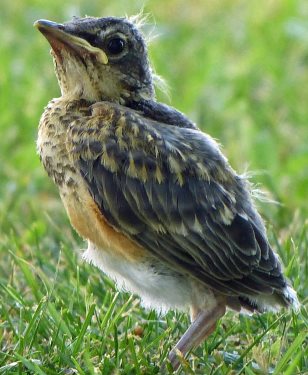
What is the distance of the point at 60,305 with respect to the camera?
18.8 feet

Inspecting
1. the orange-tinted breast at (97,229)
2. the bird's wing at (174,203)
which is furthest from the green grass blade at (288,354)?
the orange-tinted breast at (97,229)

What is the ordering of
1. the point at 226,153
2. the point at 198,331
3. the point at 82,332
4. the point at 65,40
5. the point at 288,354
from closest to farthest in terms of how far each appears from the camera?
1. the point at 288,354
2. the point at 82,332
3. the point at 198,331
4. the point at 65,40
5. the point at 226,153

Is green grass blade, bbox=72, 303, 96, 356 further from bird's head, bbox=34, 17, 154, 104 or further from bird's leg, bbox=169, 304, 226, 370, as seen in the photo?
bird's head, bbox=34, 17, 154, 104

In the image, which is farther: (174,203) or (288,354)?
(174,203)

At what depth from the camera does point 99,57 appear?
5.71 meters

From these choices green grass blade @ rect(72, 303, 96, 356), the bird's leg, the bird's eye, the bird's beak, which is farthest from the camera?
the bird's eye

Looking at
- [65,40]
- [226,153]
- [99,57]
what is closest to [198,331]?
[99,57]

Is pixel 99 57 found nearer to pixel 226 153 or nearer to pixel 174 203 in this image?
pixel 174 203

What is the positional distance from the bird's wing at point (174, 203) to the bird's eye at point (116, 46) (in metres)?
0.34

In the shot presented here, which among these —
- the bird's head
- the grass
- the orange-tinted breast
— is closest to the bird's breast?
the orange-tinted breast

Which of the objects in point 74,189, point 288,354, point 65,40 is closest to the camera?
point 288,354

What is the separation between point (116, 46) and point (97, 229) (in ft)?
3.05

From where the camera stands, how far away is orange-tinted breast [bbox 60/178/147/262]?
536cm

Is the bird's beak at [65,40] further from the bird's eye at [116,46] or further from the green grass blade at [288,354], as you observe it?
the green grass blade at [288,354]
